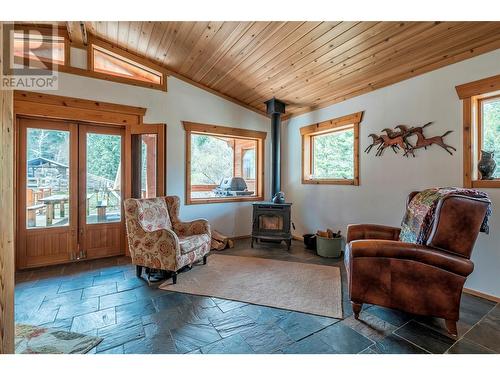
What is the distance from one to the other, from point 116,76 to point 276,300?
12.5 feet

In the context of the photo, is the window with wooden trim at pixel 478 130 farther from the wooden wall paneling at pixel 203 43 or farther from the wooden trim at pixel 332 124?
the wooden wall paneling at pixel 203 43

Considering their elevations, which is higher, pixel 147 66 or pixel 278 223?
pixel 147 66

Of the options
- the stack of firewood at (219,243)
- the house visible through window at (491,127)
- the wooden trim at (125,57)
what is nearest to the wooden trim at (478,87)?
the house visible through window at (491,127)

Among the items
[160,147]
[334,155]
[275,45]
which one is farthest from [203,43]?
[334,155]

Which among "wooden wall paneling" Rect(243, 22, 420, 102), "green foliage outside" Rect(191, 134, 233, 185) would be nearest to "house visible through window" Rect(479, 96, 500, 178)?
"wooden wall paneling" Rect(243, 22, 420, 102)

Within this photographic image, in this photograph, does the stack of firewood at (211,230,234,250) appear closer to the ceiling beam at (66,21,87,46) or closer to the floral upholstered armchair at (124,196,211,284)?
the floral upholstered armchair at (124,196,211,284)

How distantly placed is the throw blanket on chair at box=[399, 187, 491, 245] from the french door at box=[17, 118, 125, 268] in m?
3.88

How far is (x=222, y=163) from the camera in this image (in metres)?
5.12

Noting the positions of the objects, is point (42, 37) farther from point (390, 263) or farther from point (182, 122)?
point (390, 263)

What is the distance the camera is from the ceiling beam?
2934mm

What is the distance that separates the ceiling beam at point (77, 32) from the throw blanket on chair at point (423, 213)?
4.38 metres

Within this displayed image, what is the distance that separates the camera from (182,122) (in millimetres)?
4027

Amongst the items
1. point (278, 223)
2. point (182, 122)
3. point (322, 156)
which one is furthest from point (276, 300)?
point (182, 122)

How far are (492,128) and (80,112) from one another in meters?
4.98
